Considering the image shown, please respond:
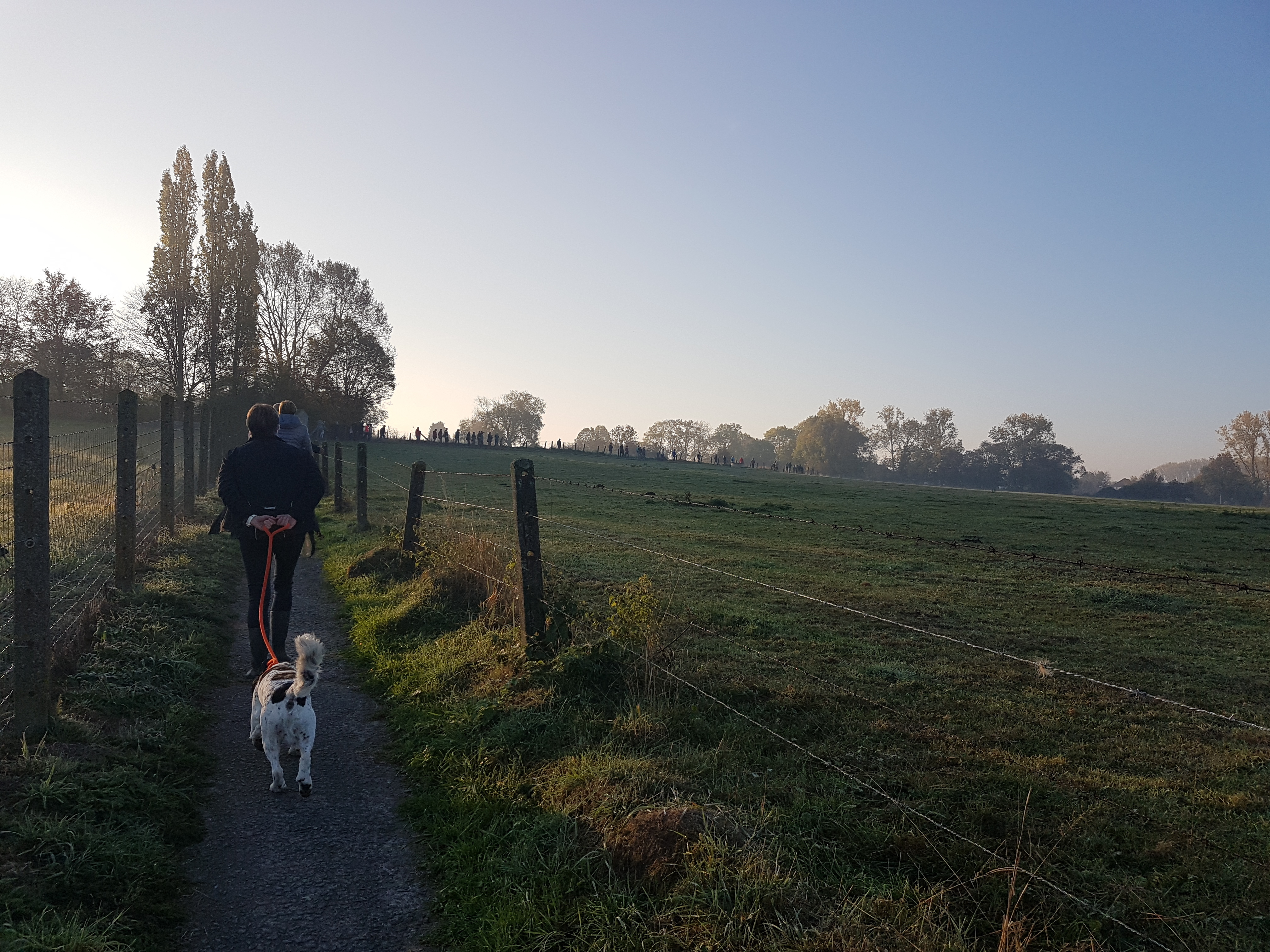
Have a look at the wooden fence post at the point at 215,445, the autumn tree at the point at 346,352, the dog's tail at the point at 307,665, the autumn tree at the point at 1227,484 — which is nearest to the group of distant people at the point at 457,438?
the autumn tree at the point at 346,352

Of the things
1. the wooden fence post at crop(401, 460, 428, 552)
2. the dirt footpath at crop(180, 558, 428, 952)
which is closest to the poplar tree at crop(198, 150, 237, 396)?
the wooden fence post at crop(401, 460, 428, 552)

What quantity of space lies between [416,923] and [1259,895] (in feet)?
13.0

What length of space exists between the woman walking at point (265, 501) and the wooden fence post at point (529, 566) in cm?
152

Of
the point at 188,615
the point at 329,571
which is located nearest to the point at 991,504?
the point at 329,571

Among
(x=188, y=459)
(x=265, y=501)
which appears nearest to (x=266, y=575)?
(x=265, y=501)

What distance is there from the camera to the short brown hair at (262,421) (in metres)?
6.24

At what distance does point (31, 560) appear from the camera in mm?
4789

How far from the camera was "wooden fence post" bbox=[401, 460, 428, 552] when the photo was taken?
10.5 meters

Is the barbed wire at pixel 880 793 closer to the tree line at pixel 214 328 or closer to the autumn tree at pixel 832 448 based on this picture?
the tree line at pixel 214 328

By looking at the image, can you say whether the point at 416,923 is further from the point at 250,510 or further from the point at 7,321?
the point at 7,321

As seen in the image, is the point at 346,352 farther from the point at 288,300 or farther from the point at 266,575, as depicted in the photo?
the point at 266,575

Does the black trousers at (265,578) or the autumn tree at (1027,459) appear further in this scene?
the autumn tree at (1027,459)

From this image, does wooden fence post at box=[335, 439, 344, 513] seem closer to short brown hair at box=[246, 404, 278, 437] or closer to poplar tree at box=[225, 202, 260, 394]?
short brown hair at box=[246, 404, 278, 437]

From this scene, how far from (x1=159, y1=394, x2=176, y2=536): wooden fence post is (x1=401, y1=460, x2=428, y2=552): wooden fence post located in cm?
345
